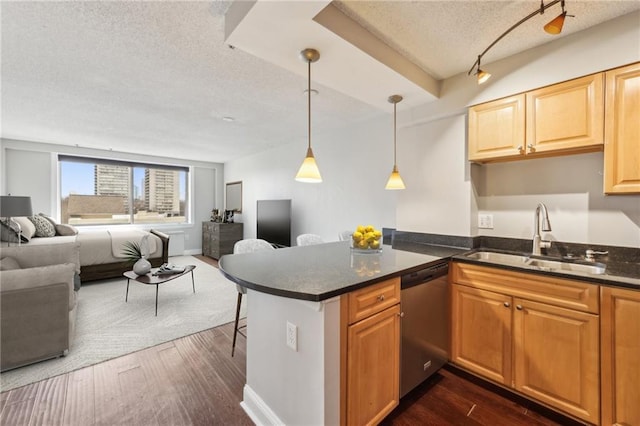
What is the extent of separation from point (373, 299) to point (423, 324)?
0.64 metres

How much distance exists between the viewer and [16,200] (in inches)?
142

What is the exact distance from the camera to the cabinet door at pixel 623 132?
1630 mm

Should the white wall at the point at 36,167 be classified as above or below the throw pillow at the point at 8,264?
above

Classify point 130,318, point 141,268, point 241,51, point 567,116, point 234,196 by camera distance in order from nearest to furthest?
1. point 567,116
2. point 241,51
3. point 130,318
4. point 141,268
5. point 234,196

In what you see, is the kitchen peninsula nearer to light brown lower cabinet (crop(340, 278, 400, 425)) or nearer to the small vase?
light brown lower cabinet (crop(340, 278, 400, 425))

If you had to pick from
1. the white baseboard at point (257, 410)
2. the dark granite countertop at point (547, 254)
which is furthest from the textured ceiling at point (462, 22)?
the white baseboard at point (257, 410)

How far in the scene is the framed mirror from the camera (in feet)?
21.9

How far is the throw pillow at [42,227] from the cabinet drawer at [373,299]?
18.7 feet

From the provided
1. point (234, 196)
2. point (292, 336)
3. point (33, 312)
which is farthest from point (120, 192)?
point (292, 336)

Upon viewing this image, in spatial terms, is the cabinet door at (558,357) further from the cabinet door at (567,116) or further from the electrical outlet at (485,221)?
the cabinet door at (567,116)

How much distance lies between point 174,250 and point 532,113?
7.37 metres

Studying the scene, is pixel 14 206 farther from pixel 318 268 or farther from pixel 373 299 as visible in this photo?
pixel 373 299

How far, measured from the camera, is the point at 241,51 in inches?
82.5

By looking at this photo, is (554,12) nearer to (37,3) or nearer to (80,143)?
(37,3)
